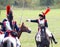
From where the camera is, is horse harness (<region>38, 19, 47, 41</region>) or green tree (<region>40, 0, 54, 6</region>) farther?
green tree (<region>40, 0, 54, 6</region>)

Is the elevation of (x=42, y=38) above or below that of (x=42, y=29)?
below

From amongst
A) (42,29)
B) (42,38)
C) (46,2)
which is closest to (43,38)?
(42,38)

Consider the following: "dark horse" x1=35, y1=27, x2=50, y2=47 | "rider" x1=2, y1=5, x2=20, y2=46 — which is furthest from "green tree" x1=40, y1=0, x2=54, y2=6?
"rider" x1=2, y1=5, x2=20, y2=46

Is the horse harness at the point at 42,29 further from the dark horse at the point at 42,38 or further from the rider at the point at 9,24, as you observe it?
the rider at the point at 9,24

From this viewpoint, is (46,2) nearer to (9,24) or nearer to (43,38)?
(43,38)

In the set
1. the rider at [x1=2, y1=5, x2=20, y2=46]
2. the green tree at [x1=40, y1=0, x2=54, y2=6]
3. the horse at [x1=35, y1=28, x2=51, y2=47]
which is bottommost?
the green tree at [x1=40, y1=0, x2=54, y2=6]

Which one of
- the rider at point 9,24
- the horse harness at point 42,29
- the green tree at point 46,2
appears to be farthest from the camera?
the green tree at point 46,2

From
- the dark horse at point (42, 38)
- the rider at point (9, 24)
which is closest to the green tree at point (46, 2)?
the dark horse at point (42, 38)

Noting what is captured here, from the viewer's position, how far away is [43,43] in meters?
9.77

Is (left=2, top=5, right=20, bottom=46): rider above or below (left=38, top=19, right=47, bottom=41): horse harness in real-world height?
above

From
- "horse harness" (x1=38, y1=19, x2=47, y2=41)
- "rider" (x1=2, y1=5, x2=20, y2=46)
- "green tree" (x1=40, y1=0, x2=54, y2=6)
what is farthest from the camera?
"green tree" (x1=40, y1=0, x2=54, y2=6)

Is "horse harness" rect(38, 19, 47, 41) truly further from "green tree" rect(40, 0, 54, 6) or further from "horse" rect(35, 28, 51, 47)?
"green tree" rect(40, 0, 54, 6)

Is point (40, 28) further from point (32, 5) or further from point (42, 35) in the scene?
point (32, 5)

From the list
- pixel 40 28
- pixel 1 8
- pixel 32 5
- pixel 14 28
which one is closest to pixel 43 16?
pixel 40 28
